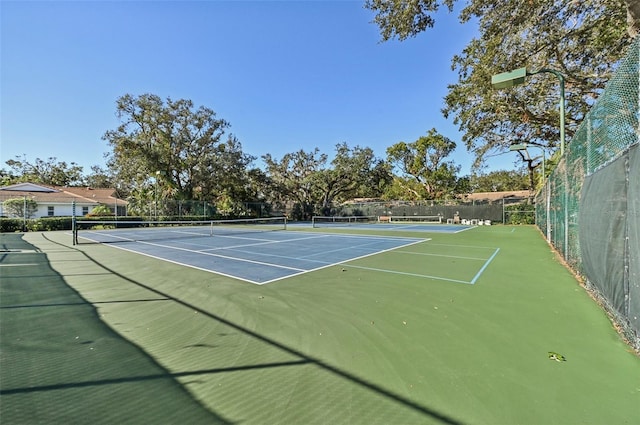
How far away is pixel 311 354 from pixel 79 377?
191cm

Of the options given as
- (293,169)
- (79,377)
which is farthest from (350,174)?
(79,377)

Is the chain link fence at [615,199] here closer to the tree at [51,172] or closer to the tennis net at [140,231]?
the tennis net at [140,231]

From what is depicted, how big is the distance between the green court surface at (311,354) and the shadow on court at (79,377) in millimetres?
12

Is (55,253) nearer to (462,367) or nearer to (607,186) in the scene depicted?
(462,367)

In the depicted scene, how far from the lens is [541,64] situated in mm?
11430

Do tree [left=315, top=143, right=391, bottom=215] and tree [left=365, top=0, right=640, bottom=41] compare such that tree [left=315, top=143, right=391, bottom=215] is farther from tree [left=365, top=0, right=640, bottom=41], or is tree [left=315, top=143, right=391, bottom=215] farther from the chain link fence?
the chain link fence

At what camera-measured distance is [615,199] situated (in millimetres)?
3113

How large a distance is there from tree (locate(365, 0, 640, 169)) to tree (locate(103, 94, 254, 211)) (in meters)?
24.0

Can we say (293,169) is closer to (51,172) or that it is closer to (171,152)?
(171,152)

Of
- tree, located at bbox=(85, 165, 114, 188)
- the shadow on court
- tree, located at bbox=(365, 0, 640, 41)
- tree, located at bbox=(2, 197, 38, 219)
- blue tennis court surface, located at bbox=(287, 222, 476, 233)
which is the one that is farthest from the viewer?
tree, located at bbox=(85, 165, 114, 188)

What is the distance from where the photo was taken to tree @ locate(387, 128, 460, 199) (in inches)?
1513

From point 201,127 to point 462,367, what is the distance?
33.6m

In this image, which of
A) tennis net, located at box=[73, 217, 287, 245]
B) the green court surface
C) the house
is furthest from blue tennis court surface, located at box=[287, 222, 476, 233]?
the house

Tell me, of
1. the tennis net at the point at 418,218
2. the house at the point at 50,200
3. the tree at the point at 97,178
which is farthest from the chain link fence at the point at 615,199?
the tree at the point at 97,178
